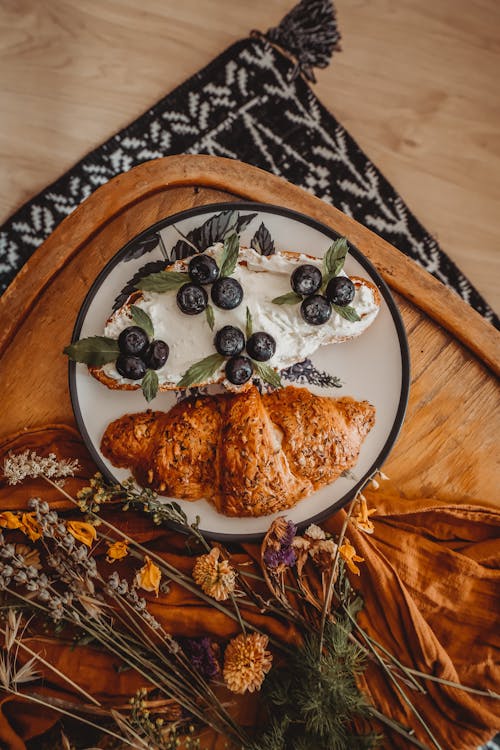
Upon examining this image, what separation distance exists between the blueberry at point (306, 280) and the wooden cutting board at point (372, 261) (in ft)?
0.76

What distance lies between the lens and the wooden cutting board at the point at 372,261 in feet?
5.17

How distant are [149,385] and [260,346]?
28 centimetres

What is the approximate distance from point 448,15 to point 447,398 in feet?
5.28

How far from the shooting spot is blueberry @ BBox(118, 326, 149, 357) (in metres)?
1.39

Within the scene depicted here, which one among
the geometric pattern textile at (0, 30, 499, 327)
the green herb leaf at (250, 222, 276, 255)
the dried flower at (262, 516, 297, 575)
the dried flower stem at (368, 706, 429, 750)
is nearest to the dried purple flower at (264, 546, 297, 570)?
the dried flower at (262, 516, 297, 575)

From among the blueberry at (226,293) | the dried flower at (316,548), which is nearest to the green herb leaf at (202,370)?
the blueberry at (226,293)

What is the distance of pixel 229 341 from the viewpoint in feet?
4.54

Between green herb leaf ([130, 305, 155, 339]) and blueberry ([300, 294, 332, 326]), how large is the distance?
37 cm

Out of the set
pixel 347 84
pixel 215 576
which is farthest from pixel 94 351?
pixel 347 84

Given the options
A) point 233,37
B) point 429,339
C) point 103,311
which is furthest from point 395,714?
point 233,37

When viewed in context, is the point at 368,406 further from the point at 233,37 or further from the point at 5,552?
the point at 233,37

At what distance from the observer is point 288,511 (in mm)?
1511

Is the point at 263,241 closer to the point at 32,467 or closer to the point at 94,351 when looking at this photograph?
the point at 94,351

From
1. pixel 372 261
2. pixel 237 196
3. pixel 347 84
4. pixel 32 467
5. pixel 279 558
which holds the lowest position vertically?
pixel 32 467
